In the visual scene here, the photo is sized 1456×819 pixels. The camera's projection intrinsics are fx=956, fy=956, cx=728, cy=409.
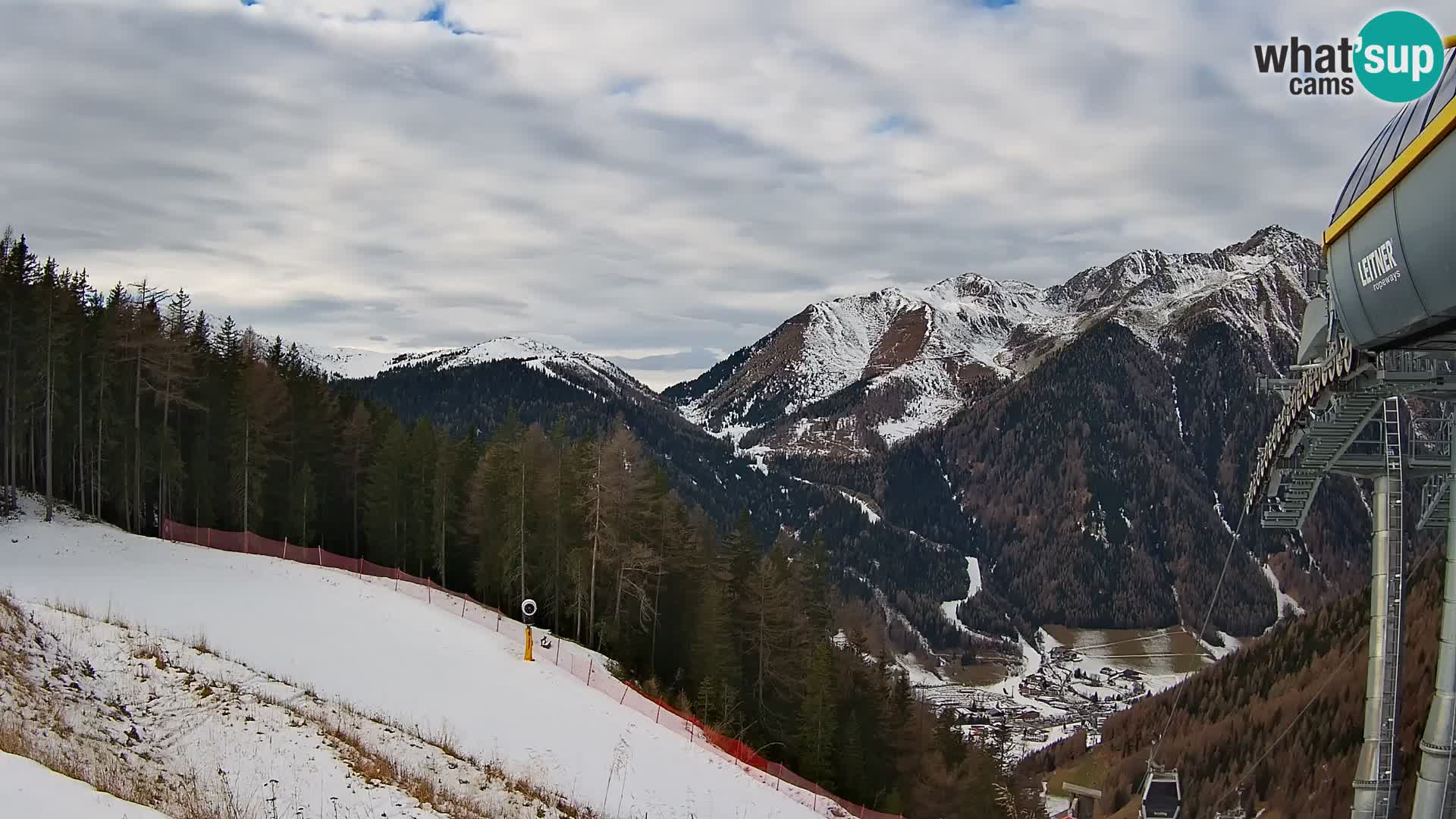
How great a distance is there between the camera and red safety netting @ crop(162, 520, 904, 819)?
1074 inches

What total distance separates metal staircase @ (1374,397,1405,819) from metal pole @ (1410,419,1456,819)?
Answer: 2.50m

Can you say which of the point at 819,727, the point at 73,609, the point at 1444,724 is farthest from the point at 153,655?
the point at 819,727

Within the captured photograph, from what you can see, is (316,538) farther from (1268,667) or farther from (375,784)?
(1268,667)

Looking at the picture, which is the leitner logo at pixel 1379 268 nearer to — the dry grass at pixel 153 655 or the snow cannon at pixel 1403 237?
the snow cannon at pixel 1403 237

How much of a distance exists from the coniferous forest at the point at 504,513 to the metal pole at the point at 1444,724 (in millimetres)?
22060

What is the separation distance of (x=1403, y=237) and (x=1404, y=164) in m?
0.71

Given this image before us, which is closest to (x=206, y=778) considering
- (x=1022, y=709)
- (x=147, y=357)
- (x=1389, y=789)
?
(x=1389, y=789)

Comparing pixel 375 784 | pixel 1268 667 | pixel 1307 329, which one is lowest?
pixel 1268 667

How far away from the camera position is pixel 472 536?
49438 millimetres

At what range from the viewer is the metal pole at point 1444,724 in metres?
14.4

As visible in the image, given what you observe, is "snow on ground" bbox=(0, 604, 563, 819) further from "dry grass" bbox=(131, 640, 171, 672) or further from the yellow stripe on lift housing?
the yellow stripe on lift housing

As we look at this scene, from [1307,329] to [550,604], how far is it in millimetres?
33214

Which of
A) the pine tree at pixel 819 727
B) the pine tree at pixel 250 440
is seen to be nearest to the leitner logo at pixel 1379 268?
the pine tree at pixel 819 727

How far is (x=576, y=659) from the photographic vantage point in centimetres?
3253
